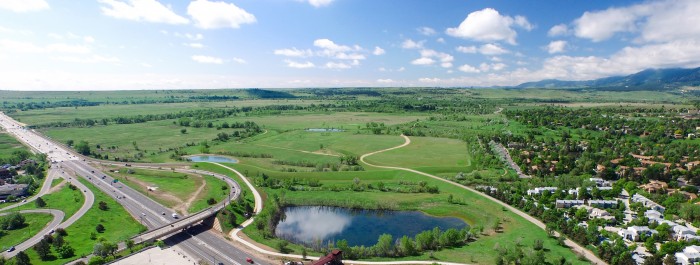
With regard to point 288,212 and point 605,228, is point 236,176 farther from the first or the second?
point 605,228

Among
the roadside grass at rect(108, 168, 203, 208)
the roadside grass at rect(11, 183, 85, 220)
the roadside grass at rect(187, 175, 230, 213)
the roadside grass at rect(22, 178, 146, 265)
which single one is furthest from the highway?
the roadside grass at rect(11, 183, 85, 220)

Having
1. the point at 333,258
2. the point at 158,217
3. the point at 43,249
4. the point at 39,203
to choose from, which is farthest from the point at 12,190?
the point at 333,258

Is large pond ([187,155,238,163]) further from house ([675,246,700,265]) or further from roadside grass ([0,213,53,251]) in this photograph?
house ([675,246,700,265])

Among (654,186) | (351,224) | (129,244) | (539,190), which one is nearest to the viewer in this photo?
(129,244)

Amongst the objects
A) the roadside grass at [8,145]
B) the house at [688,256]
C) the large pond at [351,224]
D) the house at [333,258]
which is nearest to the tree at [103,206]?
the large pond at [351,224]

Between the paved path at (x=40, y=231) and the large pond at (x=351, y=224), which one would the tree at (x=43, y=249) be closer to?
the paved path at (x=40, y=231)

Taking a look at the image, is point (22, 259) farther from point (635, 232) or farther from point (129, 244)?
point (635, 232)

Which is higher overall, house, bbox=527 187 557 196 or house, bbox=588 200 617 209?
house, bbox=527 187 557 196
